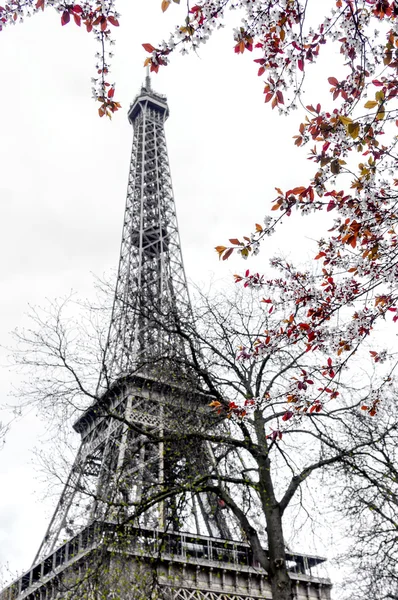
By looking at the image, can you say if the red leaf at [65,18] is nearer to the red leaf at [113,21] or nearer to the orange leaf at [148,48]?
the red leaf at [113,21]

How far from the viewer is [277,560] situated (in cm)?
988

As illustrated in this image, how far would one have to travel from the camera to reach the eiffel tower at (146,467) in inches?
433

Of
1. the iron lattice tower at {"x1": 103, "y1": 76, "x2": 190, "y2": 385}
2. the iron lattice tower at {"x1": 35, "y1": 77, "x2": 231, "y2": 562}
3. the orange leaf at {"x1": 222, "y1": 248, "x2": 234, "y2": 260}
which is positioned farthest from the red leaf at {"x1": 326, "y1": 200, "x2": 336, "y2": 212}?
the iron lattice tower at {"x1": 103, "y1": 76, "x2": 190, "y2": 385}

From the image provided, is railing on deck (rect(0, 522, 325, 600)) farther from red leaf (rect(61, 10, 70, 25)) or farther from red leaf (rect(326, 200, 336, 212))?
red leaf (rect(61, 10, 70, 25))

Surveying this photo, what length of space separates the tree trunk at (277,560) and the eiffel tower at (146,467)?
4.28ft

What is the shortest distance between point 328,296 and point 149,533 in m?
7.19

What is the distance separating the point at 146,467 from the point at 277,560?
127 inches

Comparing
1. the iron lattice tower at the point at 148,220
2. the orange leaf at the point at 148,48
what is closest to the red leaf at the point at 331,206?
the orange leaf at the point at 148,48

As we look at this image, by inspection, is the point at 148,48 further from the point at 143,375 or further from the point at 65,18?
the point at 143,375

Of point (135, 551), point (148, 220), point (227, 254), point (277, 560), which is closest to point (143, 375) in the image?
point (135, 551)

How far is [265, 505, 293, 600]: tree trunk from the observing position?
31.3 ft

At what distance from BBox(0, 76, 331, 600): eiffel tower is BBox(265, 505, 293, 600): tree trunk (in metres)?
1.31

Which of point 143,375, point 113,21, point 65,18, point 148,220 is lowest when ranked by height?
point 65,18

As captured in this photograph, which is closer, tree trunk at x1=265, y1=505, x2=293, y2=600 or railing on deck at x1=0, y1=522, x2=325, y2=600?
tree trunk at x1=265, y1=505, x2=293, y2=600
